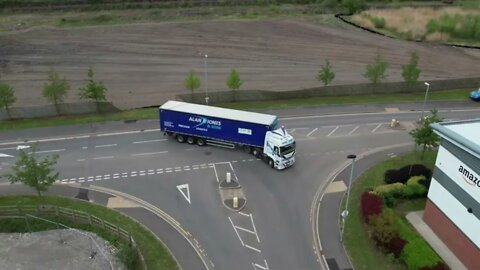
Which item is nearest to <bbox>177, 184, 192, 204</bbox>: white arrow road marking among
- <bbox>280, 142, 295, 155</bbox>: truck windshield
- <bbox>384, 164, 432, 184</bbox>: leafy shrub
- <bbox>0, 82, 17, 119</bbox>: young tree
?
<bbox>280, 142, 295, 155</bbox>: truck windshield

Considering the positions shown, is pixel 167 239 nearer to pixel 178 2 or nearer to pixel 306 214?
pixel 306 214

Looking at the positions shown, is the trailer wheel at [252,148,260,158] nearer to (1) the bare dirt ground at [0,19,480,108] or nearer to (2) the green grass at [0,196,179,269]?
(2) the green grass at [0,196,179,269]

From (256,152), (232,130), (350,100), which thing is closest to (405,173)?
(256,152)

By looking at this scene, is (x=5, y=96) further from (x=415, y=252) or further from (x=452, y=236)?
(x=452, y=236)

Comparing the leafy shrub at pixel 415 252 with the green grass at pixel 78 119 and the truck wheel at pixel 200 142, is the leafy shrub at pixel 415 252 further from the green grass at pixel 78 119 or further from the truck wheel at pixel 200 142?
Result: the green grass at pixel 78 119

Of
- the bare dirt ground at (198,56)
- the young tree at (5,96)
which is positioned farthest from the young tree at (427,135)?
the young tree at (5,96)

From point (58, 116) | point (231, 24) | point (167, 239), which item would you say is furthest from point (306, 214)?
point (231, 24)
